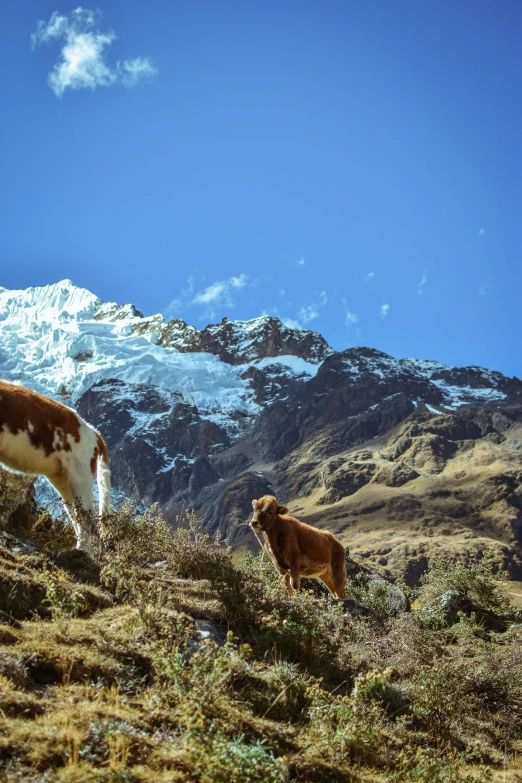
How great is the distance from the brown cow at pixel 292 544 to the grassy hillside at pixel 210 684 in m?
2.51

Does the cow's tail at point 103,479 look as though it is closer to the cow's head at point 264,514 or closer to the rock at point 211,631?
the cow's head at point 264,514

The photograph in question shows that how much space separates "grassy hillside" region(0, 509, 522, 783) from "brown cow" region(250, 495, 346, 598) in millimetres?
2510

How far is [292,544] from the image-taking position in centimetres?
1323

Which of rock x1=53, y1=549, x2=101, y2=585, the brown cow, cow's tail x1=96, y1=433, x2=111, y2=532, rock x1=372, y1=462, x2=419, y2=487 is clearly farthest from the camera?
rock x1=372, y1=462, x2=419, y2=487

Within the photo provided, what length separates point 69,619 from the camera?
630 cm

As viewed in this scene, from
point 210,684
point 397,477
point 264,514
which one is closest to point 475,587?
point 264,514

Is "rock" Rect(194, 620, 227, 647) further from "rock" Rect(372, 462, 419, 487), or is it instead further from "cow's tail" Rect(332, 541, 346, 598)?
"rock" Rect(372, 462, 419, 487)

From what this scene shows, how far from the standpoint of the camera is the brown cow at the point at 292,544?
42.9 feet

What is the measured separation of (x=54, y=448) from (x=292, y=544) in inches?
213

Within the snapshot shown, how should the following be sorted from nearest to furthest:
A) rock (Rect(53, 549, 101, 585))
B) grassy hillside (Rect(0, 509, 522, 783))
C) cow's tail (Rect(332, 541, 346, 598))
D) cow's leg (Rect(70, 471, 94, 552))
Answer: grassy hillside (Rect(0, 509, 522, 783)) < rock (Rect(53, 549, 101, 585)) < cow's leg (Rect(70, 471, 94, 552)) < cow's tail (Rect(332, 541, 346, 598))

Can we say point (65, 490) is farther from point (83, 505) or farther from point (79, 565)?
point (79, 565)

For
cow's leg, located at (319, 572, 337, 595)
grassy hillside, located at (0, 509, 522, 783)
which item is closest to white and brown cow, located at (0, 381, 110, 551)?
grassy hillside, located at (0, 509, 522, 783)

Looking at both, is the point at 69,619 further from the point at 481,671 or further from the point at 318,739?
the point at 481,671

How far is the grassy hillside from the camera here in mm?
4504
